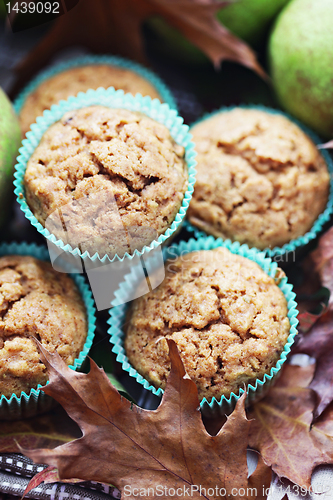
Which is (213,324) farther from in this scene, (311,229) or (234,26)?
(234,26)

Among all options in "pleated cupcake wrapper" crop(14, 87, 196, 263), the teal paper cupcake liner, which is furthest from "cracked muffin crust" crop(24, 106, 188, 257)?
the teal paper cupcake liner

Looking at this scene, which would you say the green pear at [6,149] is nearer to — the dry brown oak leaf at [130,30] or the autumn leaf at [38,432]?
the dry brown oak leaf at [130,30]

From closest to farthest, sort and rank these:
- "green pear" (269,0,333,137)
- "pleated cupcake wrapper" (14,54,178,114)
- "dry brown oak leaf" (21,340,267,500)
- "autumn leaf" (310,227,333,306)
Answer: "dry brown oak leaf" (21,340,267,500), "autumn leaf" (310,227,333,306), "green pear" (269,0,333,137), "pleated cupcake wrapper" (14,54,178,114)

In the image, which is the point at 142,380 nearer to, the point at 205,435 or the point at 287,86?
the point at 205,435

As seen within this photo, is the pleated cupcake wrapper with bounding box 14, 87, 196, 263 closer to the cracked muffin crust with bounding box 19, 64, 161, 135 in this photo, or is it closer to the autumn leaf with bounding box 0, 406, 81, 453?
the cracked muffin crust with bounding box 19, 64, 161, 135

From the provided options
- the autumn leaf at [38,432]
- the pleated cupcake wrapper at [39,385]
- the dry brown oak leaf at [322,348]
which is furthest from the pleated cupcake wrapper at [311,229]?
the autumn leaf at [38,432]

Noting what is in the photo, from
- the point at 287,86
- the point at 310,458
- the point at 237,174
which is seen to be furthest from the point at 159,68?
the point at 310,458
